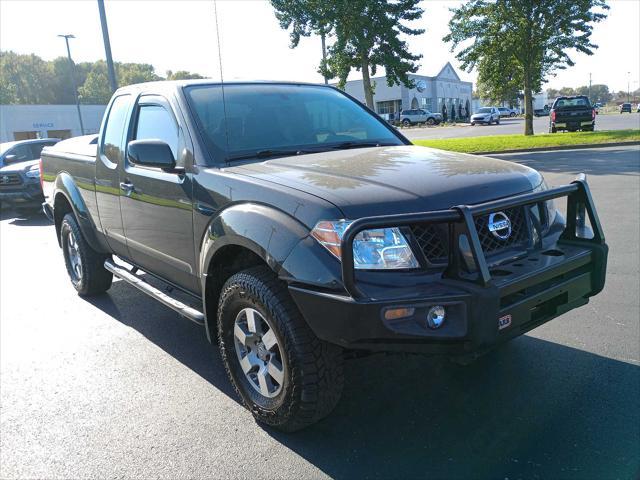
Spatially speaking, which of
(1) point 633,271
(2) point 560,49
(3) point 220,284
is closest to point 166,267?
(3) point 220,284

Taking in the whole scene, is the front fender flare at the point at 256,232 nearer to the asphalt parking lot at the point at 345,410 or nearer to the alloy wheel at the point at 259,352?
the alloy wheel at the point at 259,352

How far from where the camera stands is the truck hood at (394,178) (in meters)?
2.66

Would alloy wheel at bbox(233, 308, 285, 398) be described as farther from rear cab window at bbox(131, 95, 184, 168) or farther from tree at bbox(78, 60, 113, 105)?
tree at bbox(78, 60, 113, 105)

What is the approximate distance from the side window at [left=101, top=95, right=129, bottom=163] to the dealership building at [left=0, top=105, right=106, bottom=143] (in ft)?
161

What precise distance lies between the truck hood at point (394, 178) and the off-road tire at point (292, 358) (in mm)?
543

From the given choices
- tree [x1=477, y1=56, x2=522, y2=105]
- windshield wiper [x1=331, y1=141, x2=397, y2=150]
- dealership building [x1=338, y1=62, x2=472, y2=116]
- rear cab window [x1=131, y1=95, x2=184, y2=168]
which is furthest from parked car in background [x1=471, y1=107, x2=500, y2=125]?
rear cab window [x1=131, y1=95, x2=184, y2=168]

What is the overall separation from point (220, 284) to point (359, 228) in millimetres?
1316

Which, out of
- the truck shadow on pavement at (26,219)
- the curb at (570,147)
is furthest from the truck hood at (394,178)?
the curb at (570,147)

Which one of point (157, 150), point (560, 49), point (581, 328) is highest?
point (560, 49)

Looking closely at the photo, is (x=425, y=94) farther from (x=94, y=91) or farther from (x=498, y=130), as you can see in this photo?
(x=94, y=91)

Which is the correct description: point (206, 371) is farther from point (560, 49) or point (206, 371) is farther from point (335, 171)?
point (560, 49)

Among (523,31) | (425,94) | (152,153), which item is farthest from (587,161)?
(425,94)

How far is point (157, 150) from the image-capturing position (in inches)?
139

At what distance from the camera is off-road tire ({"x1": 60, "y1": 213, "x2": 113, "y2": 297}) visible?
539cm
